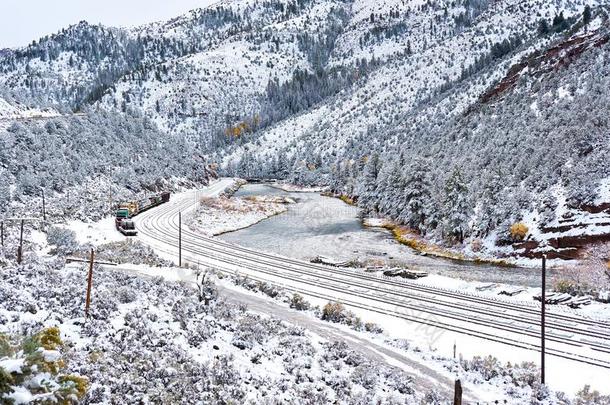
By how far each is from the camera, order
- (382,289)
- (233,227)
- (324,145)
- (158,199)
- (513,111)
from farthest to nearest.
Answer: (324,145) → (158,199) → (513,111) → (233,227) → (382,289)

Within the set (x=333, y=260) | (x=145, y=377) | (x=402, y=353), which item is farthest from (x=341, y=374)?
(x=333, y=260)

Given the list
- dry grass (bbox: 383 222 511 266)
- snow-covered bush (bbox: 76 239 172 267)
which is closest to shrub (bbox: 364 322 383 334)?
snow-covered bush (bbox: 76 239 172 267)

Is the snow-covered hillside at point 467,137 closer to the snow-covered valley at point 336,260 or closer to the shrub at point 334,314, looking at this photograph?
the snow-covered valley at point 336,260

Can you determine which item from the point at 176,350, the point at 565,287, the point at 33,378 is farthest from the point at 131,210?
the point at 33,378

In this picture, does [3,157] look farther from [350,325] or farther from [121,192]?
[350,325]

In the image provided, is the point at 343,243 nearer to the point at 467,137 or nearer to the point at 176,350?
the point at 467,137

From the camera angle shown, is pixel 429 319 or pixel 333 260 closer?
pixel 429 319

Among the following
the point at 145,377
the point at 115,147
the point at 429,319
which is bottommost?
the point at 429,319
